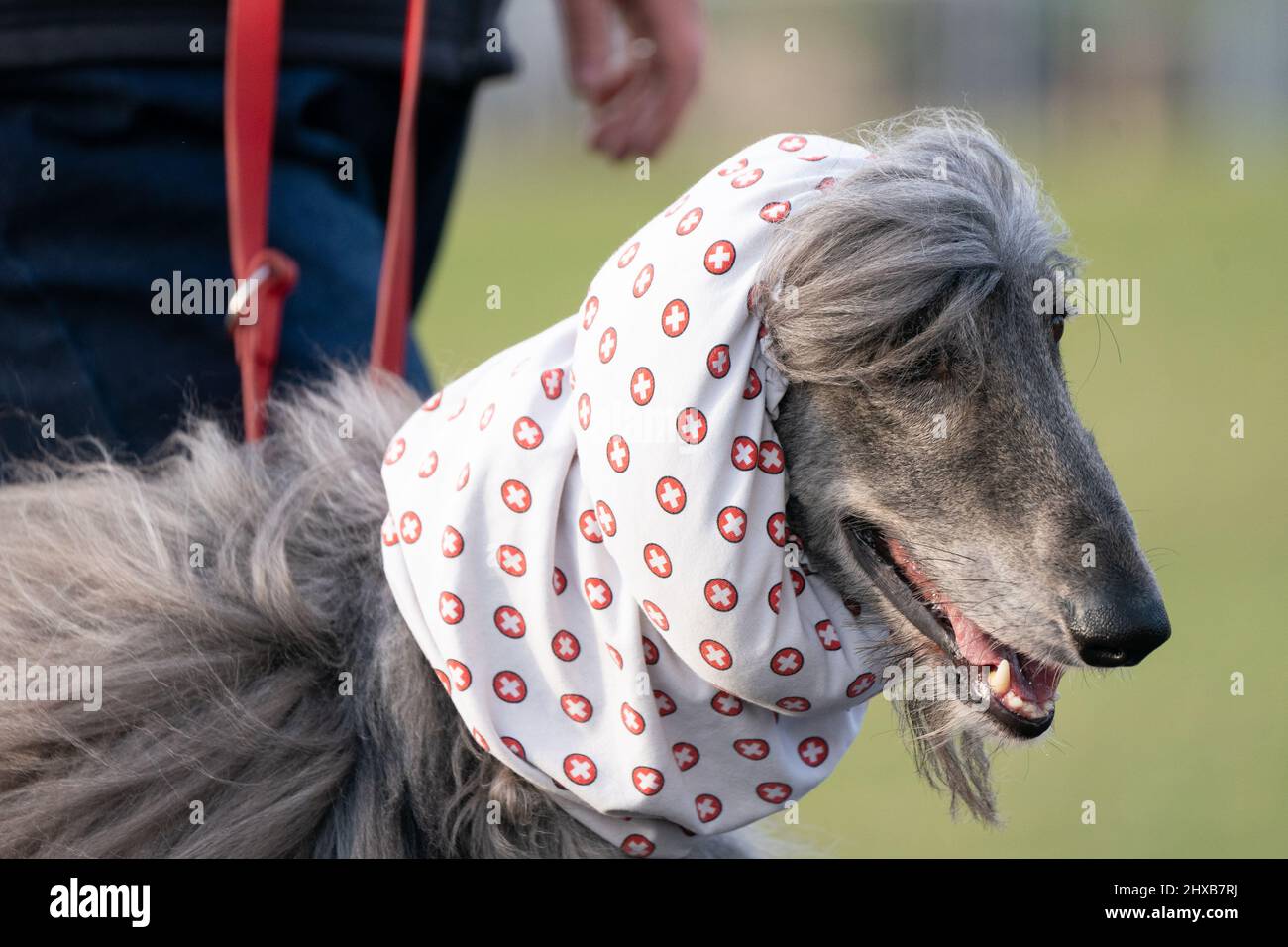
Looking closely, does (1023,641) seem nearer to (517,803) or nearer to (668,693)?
(668,693)

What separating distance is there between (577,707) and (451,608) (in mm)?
222

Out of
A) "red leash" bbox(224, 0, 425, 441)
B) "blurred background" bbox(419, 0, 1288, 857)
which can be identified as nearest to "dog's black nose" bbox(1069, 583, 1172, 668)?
"blurred background" bbox(419, 0, 1288, 857)

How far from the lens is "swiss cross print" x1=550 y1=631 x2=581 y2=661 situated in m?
2.02

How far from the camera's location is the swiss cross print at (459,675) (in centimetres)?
201

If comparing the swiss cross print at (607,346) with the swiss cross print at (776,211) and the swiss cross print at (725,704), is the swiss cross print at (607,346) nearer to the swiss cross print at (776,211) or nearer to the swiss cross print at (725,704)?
the swiss cross print at (776,211)

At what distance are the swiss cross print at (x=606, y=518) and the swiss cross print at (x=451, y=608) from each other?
231 millimetres

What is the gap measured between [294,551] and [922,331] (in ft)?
3.34

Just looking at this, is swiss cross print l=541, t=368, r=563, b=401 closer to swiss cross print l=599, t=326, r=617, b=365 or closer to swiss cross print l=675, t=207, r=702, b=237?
swiss cross print l=599, t=326, r=617, b=365

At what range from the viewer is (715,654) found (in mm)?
1930

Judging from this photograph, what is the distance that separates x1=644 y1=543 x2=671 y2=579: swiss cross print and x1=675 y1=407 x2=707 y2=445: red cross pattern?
143mm

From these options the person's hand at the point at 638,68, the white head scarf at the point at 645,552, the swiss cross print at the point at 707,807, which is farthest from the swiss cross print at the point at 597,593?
the person's hand at the point at 638,68

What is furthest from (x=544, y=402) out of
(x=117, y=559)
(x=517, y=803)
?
(x=117, y=559)

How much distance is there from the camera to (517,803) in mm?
2115

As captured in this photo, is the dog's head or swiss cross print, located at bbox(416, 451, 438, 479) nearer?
the dog's head
